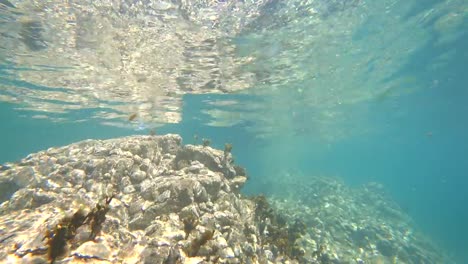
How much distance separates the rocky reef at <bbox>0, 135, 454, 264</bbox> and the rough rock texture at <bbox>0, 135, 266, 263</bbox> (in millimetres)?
18

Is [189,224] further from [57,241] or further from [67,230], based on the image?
[57,241]

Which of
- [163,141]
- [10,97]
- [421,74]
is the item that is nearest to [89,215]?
[163,141]

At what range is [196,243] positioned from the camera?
4.66 meters

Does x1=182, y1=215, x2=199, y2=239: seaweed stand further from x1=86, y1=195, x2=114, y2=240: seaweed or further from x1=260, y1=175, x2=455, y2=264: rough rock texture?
x1=260, y1=175, x2=455, y2=264: rough rock texture

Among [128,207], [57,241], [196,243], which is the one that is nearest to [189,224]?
[196,243]

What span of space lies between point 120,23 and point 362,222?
58.9ft

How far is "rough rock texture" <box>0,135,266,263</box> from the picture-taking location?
366 cm

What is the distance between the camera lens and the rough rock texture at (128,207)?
3.66 meters

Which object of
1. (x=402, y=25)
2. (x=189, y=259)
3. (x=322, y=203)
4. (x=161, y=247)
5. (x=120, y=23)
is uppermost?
(x=402, y=25)

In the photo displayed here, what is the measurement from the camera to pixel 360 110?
32.5 metres

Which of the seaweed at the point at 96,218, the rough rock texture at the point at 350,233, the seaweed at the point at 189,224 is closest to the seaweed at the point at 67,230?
the seaweed at the point at 96,218

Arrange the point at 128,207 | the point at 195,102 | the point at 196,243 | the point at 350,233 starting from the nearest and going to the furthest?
1. the point at 196,243
2. the point at 128,207
3. the point at 350,233
4. the point at 195,102

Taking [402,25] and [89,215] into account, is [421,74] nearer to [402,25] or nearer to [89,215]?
[402,25]

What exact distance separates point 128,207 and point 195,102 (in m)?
15.9
